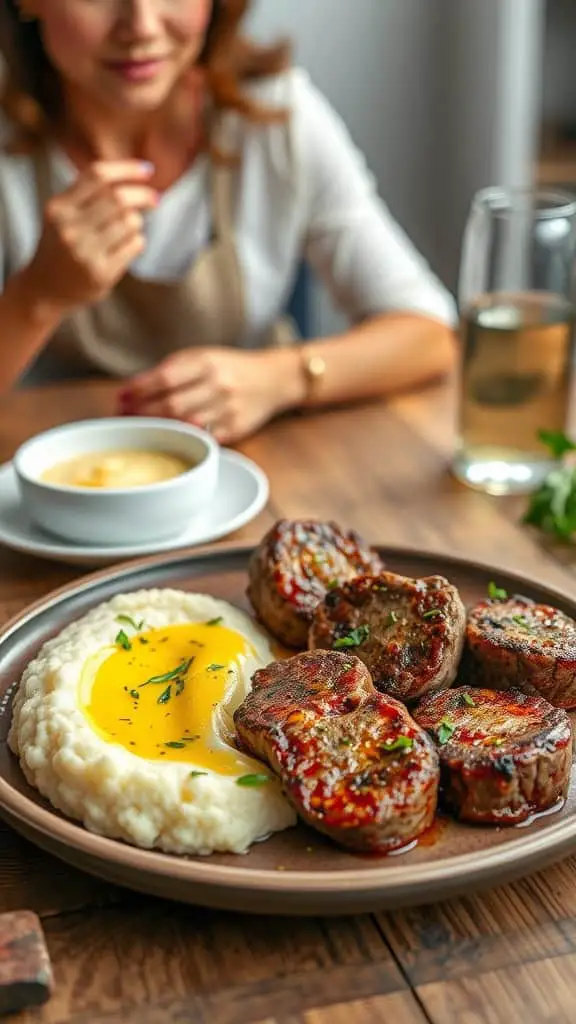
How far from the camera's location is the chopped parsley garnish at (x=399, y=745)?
3.85 ft

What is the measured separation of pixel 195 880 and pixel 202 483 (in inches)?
39.0

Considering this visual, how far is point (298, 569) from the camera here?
1609mm

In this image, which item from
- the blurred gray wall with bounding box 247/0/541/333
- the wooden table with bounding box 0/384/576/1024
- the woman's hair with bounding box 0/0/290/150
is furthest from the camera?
the blurred gray wall with bounding box 247/0/541/333

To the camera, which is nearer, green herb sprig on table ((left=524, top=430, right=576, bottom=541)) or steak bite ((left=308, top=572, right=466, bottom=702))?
steak bite ((left=308, top=572, right=466, bottom=702))

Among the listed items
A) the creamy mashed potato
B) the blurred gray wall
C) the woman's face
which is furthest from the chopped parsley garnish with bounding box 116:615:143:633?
the blurred gray wall

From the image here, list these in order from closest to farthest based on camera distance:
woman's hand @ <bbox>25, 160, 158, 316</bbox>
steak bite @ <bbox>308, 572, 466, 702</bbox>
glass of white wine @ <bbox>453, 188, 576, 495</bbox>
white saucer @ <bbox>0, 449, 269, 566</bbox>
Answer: steak bite @ <bbox>308, 572, 466, 702</bbox> → white saucer @ <bbox>0, 449, 269, 566</bbox> → glass of white wine @ <bbox>453, 188, 576, 495</bbox> → woman's hand @ <bbox>25, 160, 158, 316</bbox>

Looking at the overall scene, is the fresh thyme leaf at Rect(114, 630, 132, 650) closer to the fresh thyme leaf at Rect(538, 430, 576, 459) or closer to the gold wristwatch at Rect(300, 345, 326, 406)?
the fresh thyme leaf at Rect(538, 430, 576, 459)

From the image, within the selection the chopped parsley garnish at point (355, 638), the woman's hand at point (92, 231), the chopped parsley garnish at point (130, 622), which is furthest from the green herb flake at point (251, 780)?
the woman's hand at point (92, 231)

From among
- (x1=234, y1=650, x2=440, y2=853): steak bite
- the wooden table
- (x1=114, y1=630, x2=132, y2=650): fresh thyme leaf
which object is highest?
(x1=234, y1=650, x2=440, y2=853): steak bite

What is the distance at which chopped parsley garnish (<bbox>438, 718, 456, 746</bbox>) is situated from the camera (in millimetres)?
1222

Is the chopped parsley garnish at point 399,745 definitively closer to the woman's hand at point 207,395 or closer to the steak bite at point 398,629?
the steak bite at point 398,629

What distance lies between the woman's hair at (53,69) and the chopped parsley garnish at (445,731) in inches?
90.0

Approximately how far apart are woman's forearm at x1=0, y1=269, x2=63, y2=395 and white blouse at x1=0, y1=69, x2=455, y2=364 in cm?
52

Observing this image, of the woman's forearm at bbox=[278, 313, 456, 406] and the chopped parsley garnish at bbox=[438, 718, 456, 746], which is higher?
the chopped parsley garnish at bbox=[438, 718, 456, 746]
